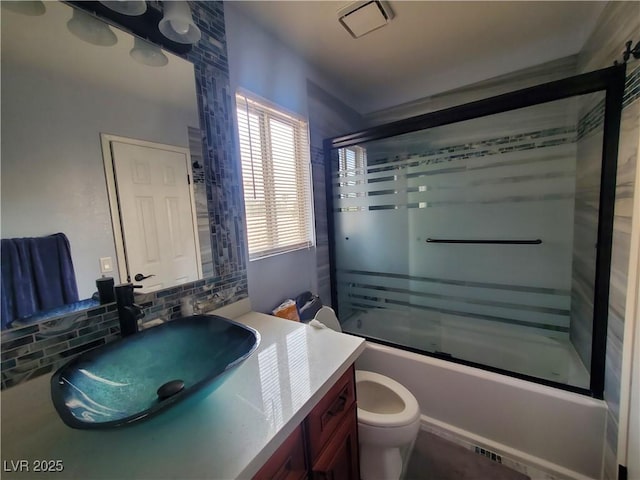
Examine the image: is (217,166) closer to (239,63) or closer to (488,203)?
(239,63)

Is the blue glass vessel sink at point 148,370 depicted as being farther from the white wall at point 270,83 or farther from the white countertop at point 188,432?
the white wall at point 270,83

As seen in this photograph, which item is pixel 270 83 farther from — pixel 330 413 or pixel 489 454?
pixel 489 454

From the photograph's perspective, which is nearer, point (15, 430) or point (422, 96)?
point (15, 430)

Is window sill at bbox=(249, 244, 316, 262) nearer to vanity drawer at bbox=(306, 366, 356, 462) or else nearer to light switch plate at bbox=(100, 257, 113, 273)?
light switch plate at bbox=(100, 257, 113, 273)

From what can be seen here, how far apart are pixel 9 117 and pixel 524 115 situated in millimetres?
2537

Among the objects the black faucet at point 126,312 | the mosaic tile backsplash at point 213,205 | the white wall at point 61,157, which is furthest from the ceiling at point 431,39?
the black faucet at point 126,312

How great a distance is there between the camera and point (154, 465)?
0.49 m

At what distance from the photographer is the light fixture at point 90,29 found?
0.80 m

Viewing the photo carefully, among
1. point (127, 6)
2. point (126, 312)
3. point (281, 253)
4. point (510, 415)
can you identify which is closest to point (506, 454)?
point (510, 415)

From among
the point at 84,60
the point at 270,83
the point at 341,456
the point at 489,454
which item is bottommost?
the point at 489,454

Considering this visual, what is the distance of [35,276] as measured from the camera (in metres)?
0.72

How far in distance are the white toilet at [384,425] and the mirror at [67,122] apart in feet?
3.99

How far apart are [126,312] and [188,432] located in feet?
1.62

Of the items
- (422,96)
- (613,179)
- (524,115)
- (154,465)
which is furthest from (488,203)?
(154,465)
